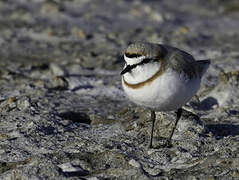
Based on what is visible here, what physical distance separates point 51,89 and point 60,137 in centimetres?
157

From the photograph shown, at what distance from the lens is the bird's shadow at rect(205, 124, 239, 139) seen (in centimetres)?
461

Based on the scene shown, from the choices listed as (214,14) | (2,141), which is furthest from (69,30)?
(2,141)

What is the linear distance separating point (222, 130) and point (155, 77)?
3.82 ft

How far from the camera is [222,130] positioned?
471 cm

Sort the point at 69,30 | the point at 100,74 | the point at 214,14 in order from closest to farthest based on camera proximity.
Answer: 1. the point at 100,74
2. the point at 69,30
3. the point at 214,14

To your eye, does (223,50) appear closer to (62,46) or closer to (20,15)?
(62,46)

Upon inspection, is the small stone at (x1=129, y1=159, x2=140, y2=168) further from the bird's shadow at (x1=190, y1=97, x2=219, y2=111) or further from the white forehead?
the bird's shadow at (x1=190, y1=97, x2=219, y2=111)

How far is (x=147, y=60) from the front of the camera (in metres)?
3.98

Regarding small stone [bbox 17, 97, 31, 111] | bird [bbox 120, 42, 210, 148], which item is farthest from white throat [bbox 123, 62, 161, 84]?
small stone [bbox 17, 97, 31, 111]

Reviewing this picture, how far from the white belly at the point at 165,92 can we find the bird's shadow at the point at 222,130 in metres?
0.69

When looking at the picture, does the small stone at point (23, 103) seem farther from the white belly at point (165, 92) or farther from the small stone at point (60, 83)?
the white belly at point (165, 92)

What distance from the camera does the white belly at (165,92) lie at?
3912mm

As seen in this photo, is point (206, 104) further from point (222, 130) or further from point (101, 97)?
point (101, 97)

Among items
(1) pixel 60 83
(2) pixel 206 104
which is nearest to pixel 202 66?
(2) pixel 206 104
